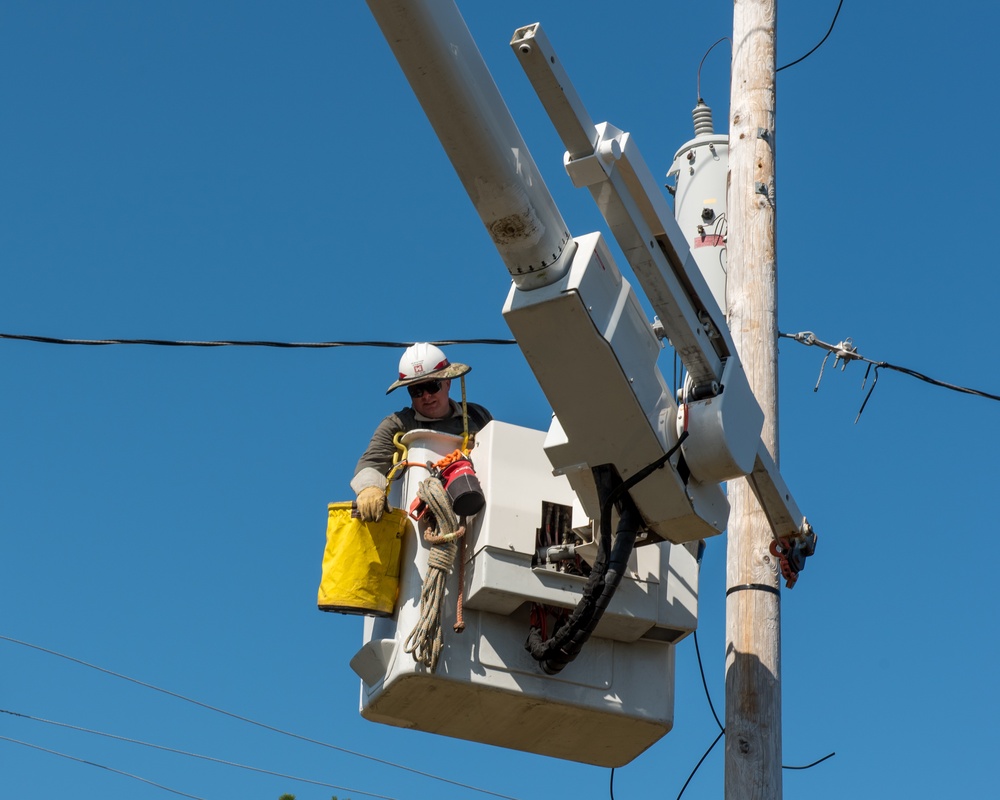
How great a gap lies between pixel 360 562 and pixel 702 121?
3521mm

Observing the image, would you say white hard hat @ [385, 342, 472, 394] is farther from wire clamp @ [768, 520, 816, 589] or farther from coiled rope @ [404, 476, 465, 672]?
wire clamp @ [768, 520, 816, 589]

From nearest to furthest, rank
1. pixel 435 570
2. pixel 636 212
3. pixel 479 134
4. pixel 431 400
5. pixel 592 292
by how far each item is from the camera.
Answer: pixel 479 134 → pixel 592 292 → pixel 636 212 → pixel 435 570 → pixel 431 400

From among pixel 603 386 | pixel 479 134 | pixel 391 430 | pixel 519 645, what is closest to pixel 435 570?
pixel 519 645

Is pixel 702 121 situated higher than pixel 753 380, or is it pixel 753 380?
pixel 702 121

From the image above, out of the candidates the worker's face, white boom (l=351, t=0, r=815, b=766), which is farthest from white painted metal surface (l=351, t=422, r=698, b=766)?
the worker's face

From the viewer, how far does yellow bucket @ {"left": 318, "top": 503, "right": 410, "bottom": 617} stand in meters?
7.28

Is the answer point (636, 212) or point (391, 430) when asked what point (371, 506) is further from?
point (636, 212)

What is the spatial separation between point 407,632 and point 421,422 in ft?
3.85

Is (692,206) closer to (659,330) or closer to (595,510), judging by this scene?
(659,330)

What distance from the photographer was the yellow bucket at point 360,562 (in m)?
7.28

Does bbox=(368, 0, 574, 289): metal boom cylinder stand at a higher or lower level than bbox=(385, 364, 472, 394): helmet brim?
lower

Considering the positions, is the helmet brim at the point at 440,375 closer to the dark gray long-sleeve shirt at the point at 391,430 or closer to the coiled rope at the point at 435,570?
the dark gray long-sleeve shirt at the point at 391,430

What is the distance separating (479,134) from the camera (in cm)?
595

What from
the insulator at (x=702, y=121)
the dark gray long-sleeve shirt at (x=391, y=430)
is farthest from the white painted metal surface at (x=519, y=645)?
the insulator at (x=702, y=121)
